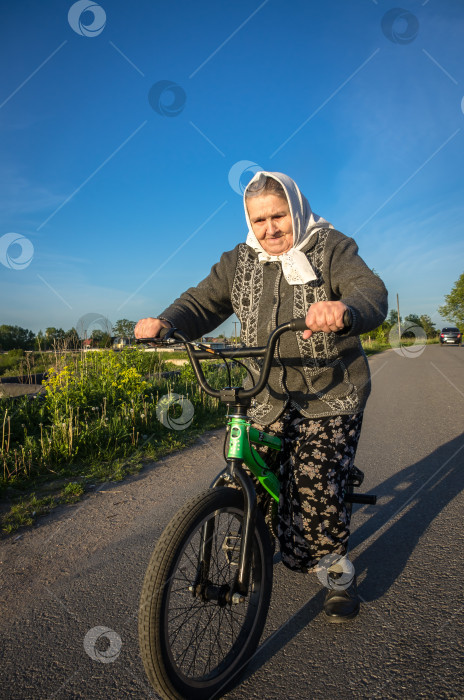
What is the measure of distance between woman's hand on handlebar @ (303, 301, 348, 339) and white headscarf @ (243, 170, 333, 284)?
1.86 feet

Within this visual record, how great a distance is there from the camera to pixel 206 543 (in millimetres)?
1832

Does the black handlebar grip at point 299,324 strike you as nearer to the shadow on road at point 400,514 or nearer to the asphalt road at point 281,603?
the asphalt road at point 281,603

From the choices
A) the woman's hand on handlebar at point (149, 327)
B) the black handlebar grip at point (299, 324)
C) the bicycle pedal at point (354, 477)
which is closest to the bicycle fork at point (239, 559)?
the black handlebar grip at point (299, 324)

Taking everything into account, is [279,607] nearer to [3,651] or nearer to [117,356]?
[3,651]

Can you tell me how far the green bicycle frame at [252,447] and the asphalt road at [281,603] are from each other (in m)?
0.69

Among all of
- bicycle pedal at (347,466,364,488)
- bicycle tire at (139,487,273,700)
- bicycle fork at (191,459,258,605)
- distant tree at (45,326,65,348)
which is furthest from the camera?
distant tree at (45,326,65,348)

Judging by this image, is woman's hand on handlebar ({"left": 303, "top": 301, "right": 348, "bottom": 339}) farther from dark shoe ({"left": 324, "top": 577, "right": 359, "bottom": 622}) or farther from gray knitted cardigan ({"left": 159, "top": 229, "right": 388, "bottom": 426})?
dark shoe ({"left": 324, "top": 577, "right": 359, "bottom": 622})

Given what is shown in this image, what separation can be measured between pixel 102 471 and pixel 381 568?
2.79m

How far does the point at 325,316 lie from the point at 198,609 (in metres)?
1.42

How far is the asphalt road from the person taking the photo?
1891mm

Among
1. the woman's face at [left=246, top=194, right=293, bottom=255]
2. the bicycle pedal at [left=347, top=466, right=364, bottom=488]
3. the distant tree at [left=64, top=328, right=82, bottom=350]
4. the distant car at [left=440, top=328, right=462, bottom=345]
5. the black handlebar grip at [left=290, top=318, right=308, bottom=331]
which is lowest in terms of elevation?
the bicycle pedal at [left=347, top=466, right=364, bottom=488]

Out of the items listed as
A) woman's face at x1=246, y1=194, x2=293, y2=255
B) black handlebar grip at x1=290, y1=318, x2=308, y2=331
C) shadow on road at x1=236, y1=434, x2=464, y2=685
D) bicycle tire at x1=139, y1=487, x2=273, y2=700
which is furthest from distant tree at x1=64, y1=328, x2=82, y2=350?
black handlebar grip at x1=290, y1=318, x2=308, y2=331

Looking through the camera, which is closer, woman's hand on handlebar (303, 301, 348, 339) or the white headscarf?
woman's hand on handlebar (303, 301, 348, 339)

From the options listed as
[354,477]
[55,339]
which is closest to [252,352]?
[354,477]
